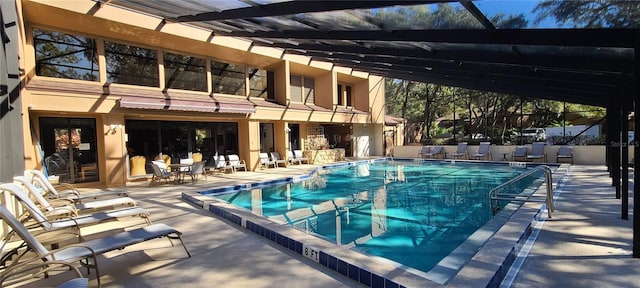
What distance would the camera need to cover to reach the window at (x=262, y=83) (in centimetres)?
1883

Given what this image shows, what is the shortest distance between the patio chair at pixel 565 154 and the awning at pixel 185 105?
647 inches

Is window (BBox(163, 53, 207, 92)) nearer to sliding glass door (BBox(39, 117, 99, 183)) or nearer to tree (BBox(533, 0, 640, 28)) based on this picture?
sliding glass door (BBox(39, 117, 99, 183))

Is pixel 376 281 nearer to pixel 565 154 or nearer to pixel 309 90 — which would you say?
pixel 565 154

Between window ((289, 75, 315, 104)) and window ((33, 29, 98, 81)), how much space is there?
35.5ft

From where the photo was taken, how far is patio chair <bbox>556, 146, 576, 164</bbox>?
1692 cm

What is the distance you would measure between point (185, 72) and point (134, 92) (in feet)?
9.45

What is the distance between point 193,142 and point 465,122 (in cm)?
2159

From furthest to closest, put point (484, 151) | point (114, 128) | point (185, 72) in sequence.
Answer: point (484, 151) < point (185, 72) < point (114, 128)

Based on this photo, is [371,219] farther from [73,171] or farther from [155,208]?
[73,171]

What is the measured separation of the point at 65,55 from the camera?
40.9 ft

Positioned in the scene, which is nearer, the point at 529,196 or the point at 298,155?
the point at 529,196

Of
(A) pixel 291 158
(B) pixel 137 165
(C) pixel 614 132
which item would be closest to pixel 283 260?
(C) pixel 614 132

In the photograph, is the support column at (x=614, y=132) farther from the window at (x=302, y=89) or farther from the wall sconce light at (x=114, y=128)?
the wall sconce light at (x=114, y=128)

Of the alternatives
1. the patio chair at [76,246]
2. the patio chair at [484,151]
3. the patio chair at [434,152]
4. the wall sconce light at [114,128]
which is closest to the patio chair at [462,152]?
the patio chair at [484,151]
